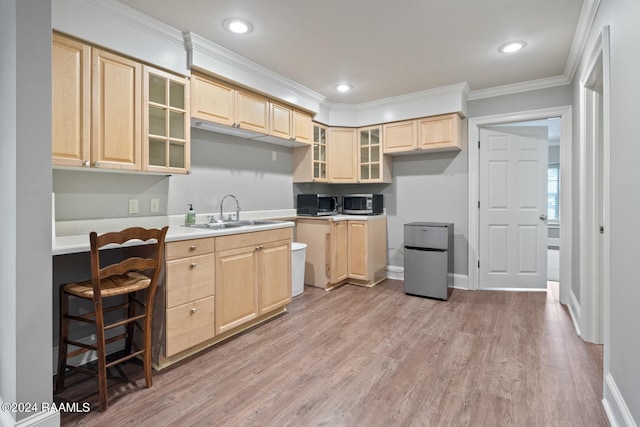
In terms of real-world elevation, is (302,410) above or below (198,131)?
below

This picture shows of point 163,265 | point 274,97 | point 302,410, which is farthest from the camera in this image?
point 274,97

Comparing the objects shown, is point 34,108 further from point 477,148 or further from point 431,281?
point 477,148

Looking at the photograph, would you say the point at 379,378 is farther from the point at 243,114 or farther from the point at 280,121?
the point at 280,121

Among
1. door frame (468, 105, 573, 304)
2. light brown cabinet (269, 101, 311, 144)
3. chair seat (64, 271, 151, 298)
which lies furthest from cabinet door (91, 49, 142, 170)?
door frame (468, 105, 573, 304)

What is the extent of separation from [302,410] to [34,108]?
6.55 ft

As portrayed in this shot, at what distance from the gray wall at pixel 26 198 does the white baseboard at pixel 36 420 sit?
0.05 ft

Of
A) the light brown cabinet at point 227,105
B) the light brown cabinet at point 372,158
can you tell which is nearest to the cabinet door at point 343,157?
the light brown cabinet at point 372,158

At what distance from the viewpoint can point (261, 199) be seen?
3785mm

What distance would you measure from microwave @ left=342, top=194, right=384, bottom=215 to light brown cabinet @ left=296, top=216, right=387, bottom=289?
0.67 feet

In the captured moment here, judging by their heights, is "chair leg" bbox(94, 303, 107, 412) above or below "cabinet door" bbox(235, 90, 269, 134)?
below

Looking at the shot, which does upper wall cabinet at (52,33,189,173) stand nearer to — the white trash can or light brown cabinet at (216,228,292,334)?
light brown cabinet at (216,228,292,334)

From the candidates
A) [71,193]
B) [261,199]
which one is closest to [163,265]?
[71,193]

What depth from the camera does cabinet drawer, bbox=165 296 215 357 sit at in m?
2.16

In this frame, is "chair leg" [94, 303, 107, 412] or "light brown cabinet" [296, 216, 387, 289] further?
"light brown cabinet" [296, 216, 387, 289]
